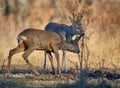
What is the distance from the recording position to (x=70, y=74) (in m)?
17.4

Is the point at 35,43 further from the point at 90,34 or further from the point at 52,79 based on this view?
the point at 90,34

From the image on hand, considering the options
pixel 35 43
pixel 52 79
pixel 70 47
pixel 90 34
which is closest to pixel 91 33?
pixel 90 34

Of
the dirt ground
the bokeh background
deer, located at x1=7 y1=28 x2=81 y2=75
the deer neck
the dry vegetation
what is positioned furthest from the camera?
the bokeh background

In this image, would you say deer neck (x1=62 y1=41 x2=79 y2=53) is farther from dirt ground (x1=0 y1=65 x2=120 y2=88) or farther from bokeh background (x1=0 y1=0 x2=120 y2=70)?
dirt ground (x1=0 y1=65 x2=120 y2=88)

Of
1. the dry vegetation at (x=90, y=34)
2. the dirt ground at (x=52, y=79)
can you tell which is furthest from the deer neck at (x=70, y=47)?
the dirt ground at (x=52, y=79)

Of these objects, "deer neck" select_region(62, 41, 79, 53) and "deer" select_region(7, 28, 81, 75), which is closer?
"deer" select_region(7, 28, 81, 75)

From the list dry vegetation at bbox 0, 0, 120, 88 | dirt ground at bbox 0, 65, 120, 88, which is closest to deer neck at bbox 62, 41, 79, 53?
dry vegetation at bbox 0, 0, 120, 88

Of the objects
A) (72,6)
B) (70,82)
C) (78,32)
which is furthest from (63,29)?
(70,82)

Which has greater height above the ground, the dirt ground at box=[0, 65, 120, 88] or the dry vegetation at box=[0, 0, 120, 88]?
the dry vegetation at box=[0, 0, 120, 88]

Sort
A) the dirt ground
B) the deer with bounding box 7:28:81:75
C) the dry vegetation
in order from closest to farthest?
1. the dirt ground
2. the deer with bounding box 7:28:81:75
3. the dry vegetation

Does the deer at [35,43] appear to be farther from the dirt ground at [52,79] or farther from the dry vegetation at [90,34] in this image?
the dry vegetation at [90,34]

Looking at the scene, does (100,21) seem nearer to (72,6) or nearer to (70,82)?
(72,6)

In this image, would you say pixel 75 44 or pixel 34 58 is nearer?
pixel 75 44

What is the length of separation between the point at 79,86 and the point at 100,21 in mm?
10839
